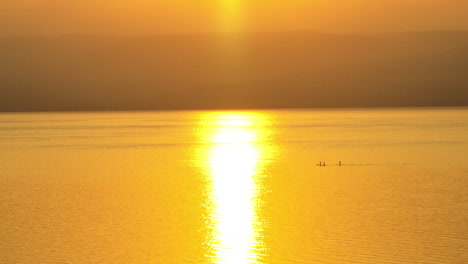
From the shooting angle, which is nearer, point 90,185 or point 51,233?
point 51,233

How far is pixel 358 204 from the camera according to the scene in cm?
2944

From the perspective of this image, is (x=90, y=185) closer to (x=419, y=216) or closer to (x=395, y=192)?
(x=395, y=192)

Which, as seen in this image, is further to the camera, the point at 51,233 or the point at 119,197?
the point at 119,197

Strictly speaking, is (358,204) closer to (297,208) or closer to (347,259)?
(297,208)

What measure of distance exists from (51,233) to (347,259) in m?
9.48

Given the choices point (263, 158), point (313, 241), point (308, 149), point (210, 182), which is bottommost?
point (313, 241)

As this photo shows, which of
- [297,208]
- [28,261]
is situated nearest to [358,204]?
[297,208]

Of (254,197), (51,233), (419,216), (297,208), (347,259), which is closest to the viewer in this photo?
(347,259)

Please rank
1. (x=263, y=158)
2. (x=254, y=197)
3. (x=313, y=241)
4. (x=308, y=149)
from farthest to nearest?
1. (x=308, y=149)
2. (x=263, y=158)
3. (x=254, y=197)
4. (x=313, y=241)

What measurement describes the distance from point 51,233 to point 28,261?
3925 millimetres

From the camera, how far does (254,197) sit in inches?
1266

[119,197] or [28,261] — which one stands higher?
[119,197]

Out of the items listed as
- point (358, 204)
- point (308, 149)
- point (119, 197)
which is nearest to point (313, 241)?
point (358, 204)

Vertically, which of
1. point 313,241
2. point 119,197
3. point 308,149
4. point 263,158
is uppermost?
point 308,149
